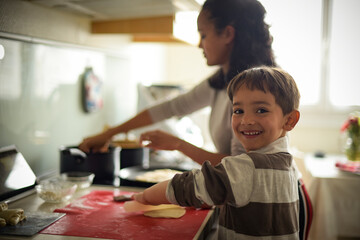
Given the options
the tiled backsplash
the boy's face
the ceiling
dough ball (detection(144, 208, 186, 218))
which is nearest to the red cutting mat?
dough ball (detection(144, 208, 186, 218))

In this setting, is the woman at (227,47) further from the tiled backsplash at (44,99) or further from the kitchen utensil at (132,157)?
the tiled backsplash at (44,99)

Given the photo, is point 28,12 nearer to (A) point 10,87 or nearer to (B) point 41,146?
(A) point 10,87

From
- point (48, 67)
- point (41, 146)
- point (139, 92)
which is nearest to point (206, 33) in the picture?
point (48, 67)

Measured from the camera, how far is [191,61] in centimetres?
322

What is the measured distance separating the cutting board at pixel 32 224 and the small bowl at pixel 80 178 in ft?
0.85

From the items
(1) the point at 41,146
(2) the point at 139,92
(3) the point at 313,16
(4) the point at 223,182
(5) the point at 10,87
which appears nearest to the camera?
(4) the point at 223,182

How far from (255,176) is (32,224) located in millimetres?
535

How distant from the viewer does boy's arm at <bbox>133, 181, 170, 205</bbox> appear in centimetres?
83

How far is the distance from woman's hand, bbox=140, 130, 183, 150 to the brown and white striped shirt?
0.36m

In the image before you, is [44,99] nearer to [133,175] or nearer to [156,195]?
[133,175]

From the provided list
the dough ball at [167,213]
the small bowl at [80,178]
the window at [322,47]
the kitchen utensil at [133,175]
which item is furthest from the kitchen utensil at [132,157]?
the window at [322,47]

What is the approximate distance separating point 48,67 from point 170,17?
1.97 ft

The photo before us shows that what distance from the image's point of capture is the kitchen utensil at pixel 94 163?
1.26m

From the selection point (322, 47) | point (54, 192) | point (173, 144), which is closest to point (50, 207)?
point (54, 192)
